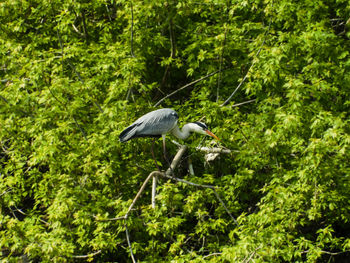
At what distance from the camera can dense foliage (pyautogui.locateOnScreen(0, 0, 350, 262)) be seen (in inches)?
215

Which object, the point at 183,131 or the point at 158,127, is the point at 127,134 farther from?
the point at 183,131

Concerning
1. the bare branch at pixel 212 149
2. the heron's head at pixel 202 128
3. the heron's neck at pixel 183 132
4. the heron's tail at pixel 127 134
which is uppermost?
the heron's tail at pixel 127 134

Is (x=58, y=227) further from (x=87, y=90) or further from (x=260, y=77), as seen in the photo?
(x=260, y=77)

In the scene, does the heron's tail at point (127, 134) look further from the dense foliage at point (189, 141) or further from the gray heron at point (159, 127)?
the dense foliage at point (189, 141)

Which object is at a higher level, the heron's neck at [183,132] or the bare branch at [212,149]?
the heron's neck at [183,132]

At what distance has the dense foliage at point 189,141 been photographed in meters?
5.46

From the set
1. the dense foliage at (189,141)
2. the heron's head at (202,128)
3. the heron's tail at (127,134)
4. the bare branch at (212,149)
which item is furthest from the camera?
the bare branch at (212,149)

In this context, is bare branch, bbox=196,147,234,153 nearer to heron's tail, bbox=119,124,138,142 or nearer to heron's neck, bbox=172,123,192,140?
heron's neck, bbox=172,123,192,140

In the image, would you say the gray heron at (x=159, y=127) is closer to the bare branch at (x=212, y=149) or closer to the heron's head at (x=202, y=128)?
the heron's head at (x=202, y=128)

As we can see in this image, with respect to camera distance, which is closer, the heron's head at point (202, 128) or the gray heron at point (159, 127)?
the gray heron at point (159, 127)

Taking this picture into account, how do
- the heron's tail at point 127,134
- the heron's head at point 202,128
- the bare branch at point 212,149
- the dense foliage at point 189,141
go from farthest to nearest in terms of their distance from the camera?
1. the bare branch at point 212,149
2. the heron's head at point 202,128
3. the heron's tail at point 127,134
4. the dense foliage at point 189,141

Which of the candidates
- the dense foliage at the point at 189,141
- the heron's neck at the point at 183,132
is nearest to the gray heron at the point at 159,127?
the heron's neck at the point at 183,132

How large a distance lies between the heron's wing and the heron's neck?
23cm

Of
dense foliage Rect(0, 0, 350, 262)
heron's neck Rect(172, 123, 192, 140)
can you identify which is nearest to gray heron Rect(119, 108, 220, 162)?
heron's neck Rect(172, 123, 192, 140)
